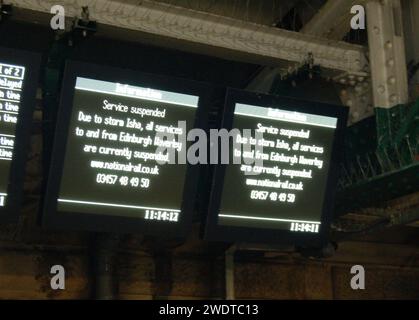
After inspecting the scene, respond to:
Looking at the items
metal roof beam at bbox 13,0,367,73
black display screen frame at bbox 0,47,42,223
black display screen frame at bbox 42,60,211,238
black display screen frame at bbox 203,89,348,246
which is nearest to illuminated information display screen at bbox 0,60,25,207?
black display screen frame at bbox 0,47,42,223

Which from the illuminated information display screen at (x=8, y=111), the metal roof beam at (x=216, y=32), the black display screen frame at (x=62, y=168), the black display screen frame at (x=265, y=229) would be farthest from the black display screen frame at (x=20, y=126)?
the black display screen frame at (x=265, y=229)

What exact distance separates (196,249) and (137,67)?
144 cm

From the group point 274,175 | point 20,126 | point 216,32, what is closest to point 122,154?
point 20,126

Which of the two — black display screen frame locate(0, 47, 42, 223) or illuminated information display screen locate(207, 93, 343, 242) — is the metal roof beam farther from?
illuminated information display screen locate(207, 93, 343, 242)

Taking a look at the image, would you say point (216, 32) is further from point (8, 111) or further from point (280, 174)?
point (8, 111)

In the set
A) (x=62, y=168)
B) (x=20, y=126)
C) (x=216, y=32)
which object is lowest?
(x=62, y=168)

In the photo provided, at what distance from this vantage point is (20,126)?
12.3ft

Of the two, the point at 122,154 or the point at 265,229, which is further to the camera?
the point at 265,229

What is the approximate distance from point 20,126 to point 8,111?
4.1 inches

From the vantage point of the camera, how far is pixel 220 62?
525 cm

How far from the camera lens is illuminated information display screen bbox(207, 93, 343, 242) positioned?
4.12m

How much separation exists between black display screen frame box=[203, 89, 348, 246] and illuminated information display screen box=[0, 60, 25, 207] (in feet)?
3.88

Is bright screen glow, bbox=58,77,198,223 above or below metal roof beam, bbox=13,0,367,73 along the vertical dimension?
below

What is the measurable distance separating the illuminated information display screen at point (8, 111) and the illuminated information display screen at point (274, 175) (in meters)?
1.20
